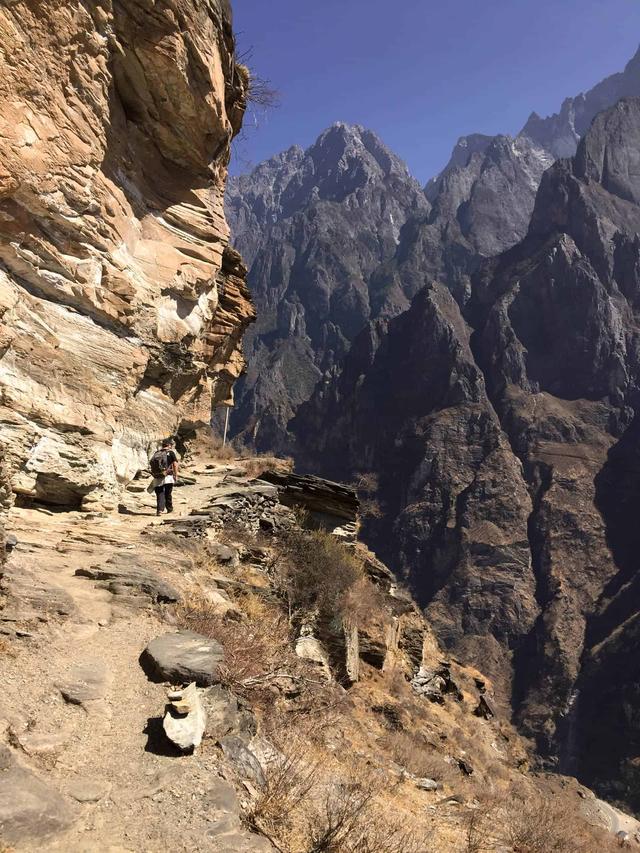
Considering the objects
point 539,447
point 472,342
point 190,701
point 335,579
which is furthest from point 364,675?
point 472,342

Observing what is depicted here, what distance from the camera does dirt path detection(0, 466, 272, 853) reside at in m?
3.19

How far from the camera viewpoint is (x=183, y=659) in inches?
203

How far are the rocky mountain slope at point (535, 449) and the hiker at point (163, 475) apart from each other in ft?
229

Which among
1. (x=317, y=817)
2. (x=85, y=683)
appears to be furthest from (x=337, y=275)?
(x=317, y=817)

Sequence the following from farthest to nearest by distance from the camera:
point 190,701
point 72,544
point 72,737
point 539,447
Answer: point 539,447 < point 72,544 < point 190,701 < point 72,737

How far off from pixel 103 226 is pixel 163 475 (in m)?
5.21

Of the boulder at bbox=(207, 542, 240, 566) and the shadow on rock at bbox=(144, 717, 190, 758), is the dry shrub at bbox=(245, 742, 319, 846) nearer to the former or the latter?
the shadow on rock at bbox=(144, 717, 190, 758)

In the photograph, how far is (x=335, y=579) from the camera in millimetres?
10836

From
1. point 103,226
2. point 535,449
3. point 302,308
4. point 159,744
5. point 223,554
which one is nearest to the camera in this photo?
point 159,744

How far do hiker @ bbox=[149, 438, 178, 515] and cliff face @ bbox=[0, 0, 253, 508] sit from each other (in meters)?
0.42

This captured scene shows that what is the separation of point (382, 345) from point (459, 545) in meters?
57.3

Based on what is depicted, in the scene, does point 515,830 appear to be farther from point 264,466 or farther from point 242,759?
point 264,466

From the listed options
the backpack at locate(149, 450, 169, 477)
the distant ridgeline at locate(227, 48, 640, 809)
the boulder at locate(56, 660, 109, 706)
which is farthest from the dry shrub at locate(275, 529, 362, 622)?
the distant ridgeline at locate(227, 48, 640, 809)

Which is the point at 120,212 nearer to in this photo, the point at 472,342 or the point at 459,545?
the point at 459,545
